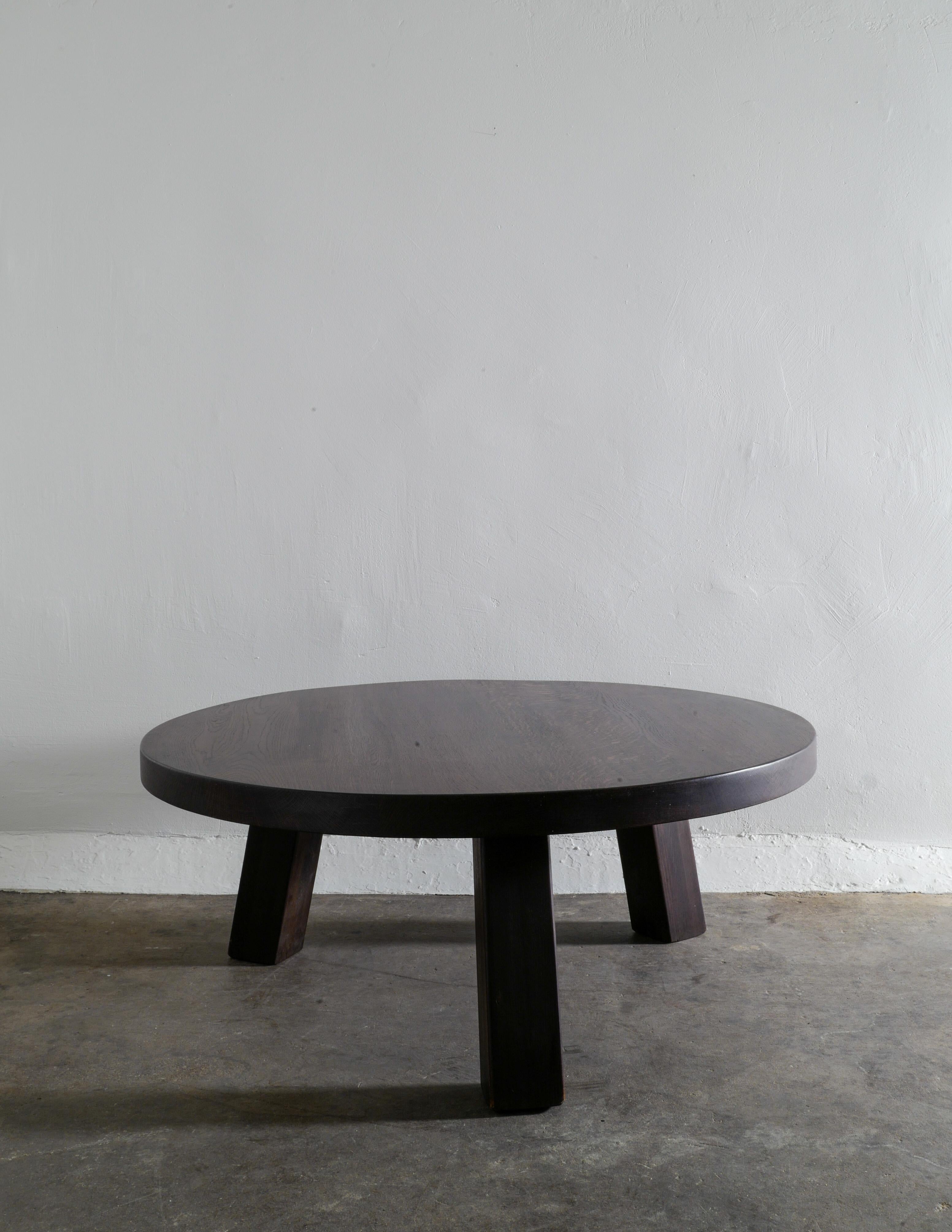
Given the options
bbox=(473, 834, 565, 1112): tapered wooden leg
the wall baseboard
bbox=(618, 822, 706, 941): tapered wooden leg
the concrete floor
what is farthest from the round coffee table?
the wall baseboard

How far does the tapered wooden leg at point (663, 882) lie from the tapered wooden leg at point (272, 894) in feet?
2.19

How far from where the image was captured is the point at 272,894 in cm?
195

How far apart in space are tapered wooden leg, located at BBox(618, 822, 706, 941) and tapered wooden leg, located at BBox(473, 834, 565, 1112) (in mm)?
656

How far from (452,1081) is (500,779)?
0.60 metres

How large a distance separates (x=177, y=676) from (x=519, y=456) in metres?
1.01

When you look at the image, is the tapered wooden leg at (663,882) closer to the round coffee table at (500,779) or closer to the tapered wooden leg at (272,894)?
the round coffee table at (500,779)

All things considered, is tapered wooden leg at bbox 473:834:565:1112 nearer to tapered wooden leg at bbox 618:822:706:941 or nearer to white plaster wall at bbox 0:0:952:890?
tapered wooden leg at bbox 618:822:706:941

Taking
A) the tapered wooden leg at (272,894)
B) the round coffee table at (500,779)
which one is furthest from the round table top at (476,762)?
the tapered wooden leg at (272,894)

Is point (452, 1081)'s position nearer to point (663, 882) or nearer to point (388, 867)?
point (663, 882)

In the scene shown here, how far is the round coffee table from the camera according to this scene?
3.76ft

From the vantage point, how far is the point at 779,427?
2.39 meters

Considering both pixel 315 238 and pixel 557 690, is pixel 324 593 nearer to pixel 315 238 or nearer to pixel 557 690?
pixel 557 690

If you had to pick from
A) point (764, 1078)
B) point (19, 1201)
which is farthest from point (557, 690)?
point (19, 1201)

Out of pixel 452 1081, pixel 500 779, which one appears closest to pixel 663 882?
pixel 452 1081
